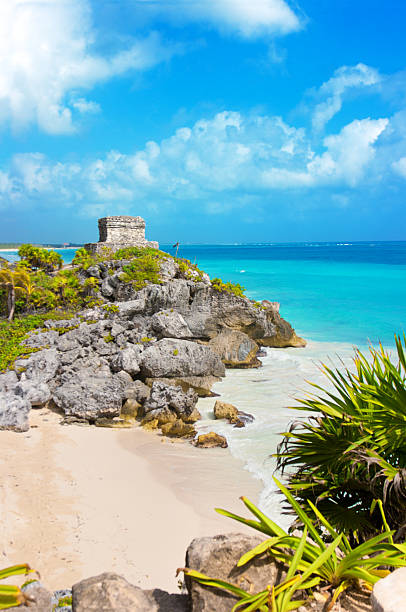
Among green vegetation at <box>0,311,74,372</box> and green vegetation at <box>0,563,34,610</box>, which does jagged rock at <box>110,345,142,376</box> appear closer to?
green vegetation at <box>0,311,74,372</box>

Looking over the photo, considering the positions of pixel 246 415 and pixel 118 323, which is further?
pixel 118 323

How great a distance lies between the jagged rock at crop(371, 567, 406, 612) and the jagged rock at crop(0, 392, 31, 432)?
961 centimetres

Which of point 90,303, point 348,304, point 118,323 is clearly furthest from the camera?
point 348,304

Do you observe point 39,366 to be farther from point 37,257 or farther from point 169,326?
point 37,257

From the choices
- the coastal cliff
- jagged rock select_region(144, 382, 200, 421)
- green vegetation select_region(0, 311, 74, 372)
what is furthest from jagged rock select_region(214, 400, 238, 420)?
green vegetation select_region(0, 311, 74, 372)

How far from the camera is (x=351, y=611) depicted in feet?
7.70

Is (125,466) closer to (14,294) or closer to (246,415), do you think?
(246,415)

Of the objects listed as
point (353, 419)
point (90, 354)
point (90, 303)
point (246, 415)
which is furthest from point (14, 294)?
point (353, 419)

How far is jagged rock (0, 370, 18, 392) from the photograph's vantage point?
38.9 feet

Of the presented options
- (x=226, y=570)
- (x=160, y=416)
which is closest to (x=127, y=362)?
(x=160, y=416)

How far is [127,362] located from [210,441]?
4540 mm

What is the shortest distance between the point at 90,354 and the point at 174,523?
809cm

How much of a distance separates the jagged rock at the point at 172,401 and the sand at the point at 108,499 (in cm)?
83

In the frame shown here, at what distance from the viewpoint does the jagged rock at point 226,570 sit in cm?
231
